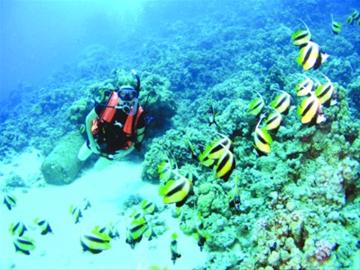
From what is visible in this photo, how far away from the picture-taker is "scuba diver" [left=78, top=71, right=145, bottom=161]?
444 centimetres

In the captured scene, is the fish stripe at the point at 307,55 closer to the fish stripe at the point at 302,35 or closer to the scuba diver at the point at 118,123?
the fish stripe at the point at 302,35

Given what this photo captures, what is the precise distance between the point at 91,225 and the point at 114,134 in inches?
152

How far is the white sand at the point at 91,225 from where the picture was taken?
6.31 meters

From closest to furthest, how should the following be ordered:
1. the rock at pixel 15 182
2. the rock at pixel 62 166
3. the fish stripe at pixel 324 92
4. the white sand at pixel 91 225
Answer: the fish stripe at pixel 324 92 < the white sand at pixel 91 225 < the rock at pixel 62 166 < the rock at pixel 15 182

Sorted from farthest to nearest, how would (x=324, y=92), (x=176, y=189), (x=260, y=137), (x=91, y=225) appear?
(x=91, y=225) < (x=324, y=92) < (x=260, y=137) < (x=176, y=189)

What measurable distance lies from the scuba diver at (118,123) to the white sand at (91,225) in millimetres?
2487

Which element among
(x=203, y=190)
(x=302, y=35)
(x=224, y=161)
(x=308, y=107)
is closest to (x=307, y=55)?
(x=302, y=35)

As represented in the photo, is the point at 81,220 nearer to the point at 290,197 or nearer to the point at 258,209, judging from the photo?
the point at 258,209

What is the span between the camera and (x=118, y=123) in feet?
14.8

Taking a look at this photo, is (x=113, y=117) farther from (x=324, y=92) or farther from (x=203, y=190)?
(x=324, y=92)

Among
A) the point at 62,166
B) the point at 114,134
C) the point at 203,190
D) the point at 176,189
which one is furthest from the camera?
the point at 62,166

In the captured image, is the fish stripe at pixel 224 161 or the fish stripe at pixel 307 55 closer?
the fish stripe at pixel 224 161

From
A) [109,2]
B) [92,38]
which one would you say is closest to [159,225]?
[92,38]

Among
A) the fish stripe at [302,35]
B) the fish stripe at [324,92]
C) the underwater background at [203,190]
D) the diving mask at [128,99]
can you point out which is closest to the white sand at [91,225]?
the underwater background at [203,190]
